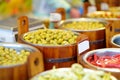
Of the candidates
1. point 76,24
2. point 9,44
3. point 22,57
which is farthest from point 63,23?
point 22,57

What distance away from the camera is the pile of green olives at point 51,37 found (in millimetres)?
2189

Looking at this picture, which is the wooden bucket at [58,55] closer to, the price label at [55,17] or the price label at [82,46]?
the price label at [82,46]

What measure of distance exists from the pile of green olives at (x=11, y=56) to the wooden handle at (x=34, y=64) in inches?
5.6

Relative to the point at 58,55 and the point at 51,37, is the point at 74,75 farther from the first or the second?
the point at 51,37

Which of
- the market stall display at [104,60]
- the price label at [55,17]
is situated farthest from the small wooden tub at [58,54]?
the price label at [55,17]

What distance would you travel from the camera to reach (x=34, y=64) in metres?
1.62

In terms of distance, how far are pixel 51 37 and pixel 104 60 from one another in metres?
0.49

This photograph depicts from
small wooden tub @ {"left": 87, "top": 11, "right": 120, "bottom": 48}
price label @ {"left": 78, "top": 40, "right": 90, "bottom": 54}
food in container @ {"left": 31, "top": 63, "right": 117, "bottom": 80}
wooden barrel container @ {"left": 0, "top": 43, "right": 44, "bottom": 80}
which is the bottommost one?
food in container @ {"left": 31, "top": 63, "right": 117, "bottom": 80}

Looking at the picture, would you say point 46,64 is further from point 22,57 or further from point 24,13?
point 24,13

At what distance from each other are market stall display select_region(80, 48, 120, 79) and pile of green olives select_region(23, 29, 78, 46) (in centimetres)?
21


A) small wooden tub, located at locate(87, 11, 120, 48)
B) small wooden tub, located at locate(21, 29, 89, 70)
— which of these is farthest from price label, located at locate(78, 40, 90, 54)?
small wooden tub, located at locate(87, 11, 120, 48)

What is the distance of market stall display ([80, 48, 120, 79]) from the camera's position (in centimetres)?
183

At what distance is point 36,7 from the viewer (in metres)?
3.58

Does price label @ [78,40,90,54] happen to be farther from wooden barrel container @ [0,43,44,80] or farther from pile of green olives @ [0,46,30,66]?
wooden barrel container @ [0,43,44,80]
